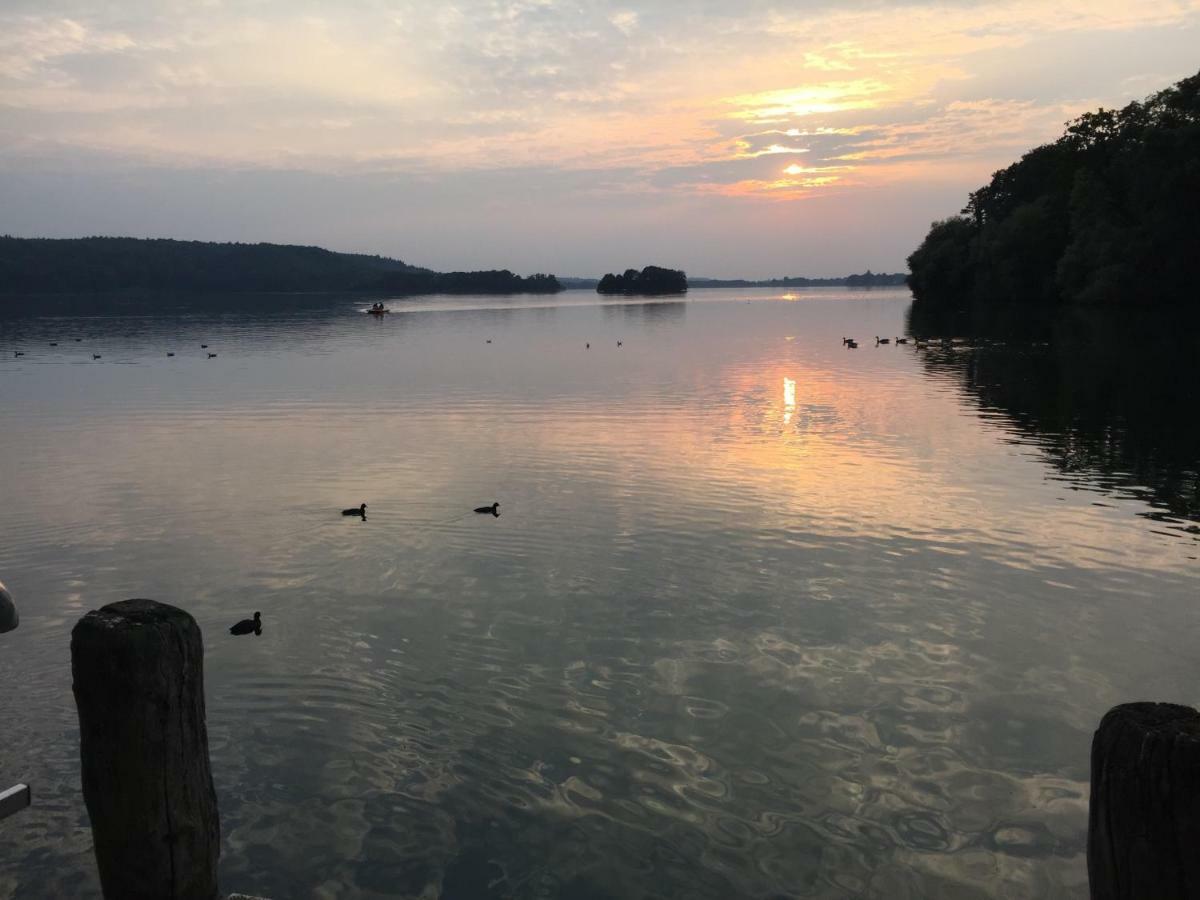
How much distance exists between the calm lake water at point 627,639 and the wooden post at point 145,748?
2.06 metres

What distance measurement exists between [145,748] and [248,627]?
8260 mm

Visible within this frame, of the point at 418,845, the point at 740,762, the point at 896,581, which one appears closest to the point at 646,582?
the point at 896,581

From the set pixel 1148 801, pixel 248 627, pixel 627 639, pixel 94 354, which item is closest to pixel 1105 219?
pixel 94 354

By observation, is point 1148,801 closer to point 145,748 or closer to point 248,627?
point 145,748

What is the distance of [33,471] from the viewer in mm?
27188

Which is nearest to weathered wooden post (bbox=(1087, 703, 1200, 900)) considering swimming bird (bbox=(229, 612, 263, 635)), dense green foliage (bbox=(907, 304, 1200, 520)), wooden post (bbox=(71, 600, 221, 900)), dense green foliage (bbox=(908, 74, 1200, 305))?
wooden post (bbox=(71, 600, 221, 900))

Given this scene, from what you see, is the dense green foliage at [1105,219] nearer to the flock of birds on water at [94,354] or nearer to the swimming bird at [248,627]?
the flock of birds on water at [94,354]

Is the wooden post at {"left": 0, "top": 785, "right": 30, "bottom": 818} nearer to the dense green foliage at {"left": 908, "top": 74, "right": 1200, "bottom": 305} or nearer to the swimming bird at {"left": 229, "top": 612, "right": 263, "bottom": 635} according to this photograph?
the swimming bird at {"left": 229, "top": 612, "right": 263, "bottom": 635}

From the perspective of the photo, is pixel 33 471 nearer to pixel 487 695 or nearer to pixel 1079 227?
pixel 487 695

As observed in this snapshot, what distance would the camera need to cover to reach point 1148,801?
4.11 metres

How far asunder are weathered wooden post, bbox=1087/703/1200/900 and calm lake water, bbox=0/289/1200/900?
4.27 m

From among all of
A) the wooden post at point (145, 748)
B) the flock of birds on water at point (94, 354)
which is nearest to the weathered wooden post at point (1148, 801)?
the wooden post at point (145, 748)

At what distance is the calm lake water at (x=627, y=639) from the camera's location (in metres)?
8.74

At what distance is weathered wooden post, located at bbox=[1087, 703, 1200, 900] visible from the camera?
4.03 metres
